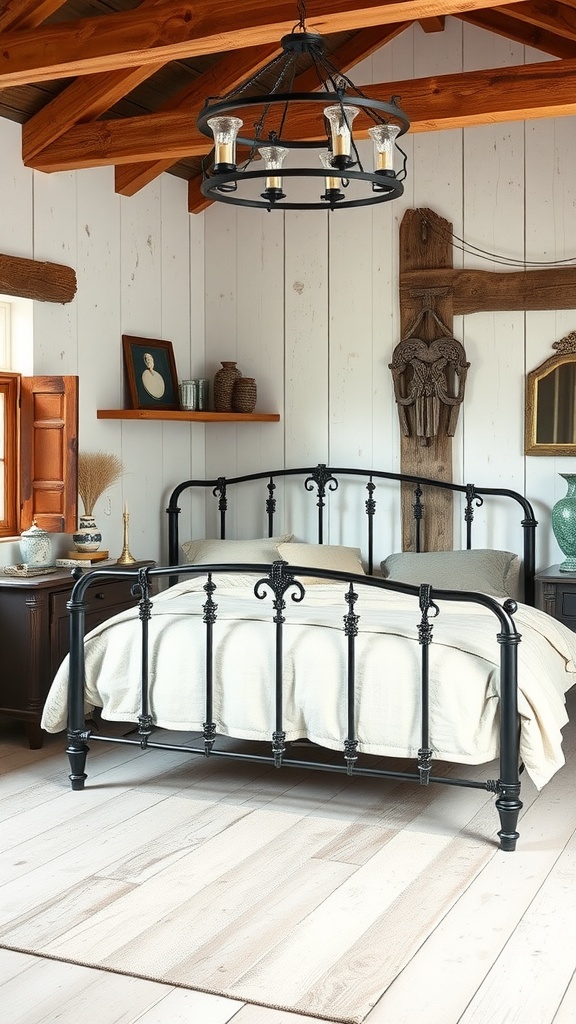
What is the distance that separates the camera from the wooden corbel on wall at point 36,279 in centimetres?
482

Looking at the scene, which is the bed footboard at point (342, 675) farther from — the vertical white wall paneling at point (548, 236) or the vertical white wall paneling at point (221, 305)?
the vertical white wall paneling at point (221, 305)

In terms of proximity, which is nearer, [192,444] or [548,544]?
[548,544]

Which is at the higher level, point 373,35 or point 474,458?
point 373,35

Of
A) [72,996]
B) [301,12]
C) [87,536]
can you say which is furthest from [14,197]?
[72,996]

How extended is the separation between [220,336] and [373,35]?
184 cm

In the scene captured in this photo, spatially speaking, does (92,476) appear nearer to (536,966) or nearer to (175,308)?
(175,308)

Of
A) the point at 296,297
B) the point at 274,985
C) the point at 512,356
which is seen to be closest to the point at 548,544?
the point at 512,356

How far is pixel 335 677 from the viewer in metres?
3.75

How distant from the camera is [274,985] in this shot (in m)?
2.53

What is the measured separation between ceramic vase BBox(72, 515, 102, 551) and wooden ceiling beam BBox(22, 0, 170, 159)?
168cm

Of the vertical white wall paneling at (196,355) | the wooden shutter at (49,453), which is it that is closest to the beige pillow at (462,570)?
the vertical white wall paneling at (196,355)

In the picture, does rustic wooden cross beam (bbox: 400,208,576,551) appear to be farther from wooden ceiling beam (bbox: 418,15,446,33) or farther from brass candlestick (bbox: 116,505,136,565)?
brass candlestick (bbox: 116,505,136,565)

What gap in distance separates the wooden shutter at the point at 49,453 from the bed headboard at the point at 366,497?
1.18m

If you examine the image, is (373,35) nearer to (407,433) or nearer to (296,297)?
(296,297)
